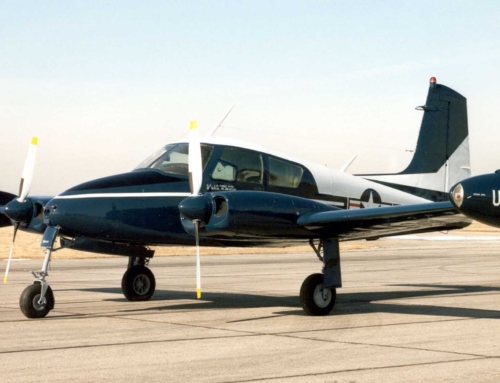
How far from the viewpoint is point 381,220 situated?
1427 centimetres

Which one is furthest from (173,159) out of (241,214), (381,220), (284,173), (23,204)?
(381,220)

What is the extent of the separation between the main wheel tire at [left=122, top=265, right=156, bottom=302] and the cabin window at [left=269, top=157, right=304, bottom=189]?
3914 mm

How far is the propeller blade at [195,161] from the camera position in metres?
13.8

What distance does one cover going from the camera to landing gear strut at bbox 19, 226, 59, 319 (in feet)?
44.5

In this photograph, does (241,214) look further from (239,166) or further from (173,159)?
(173,159)

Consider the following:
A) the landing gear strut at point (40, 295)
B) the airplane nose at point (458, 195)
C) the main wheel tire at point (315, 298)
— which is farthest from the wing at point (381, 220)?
the landing gear strut at point (40, 295)

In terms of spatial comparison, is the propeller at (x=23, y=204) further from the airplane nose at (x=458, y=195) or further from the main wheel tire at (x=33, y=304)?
the airplane nose at (x=458, y=195)

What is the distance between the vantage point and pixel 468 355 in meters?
9.80

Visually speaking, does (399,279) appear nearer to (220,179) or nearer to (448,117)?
(448,117)

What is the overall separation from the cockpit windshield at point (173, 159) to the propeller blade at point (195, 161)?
787mm

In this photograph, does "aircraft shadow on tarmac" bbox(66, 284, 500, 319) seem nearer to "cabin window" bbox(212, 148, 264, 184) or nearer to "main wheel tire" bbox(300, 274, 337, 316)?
"main wheel tire" bbox(300, 274, 337, 316)

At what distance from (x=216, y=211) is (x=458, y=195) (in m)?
4.40

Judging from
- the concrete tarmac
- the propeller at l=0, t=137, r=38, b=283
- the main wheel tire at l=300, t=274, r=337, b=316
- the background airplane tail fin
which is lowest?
the concrete tarmac

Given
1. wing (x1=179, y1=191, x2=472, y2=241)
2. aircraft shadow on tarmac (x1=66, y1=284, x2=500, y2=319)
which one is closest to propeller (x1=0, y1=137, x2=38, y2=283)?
aircraft shadow on tarmac (x1=66, y1=284, x2=500, y2=319)
